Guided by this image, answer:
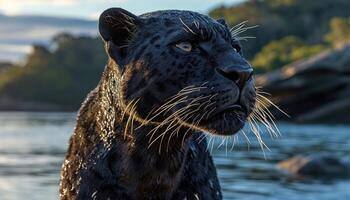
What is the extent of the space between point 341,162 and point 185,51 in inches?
569

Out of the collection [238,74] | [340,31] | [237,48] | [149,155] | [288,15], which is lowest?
[149,155]

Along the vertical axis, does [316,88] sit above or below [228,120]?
above

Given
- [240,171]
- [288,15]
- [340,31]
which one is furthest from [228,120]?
[288,15]

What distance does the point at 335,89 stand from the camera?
4822 cm

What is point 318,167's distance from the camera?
60.7ft

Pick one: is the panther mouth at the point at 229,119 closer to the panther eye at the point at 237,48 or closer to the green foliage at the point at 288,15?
the panther eye at the point at 237,48

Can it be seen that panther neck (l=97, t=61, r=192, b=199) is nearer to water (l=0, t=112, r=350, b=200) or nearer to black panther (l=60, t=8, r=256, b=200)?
black panther (l=60, t=8, r=256, b=200)

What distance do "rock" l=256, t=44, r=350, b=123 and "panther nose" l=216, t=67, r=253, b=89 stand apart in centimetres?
4155

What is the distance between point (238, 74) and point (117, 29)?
0.98 metres

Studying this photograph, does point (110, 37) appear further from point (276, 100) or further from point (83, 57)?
point (83, 57)

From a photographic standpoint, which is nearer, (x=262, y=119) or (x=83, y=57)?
(x=262, y=119)

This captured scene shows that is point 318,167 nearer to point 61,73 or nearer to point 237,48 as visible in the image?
point 237,48

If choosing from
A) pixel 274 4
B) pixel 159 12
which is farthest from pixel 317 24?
pixel 159 12

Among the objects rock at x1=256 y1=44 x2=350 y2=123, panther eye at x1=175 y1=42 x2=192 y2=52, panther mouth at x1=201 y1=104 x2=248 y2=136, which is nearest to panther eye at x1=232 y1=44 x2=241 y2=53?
panther eye at x1=175 y1=42 x2=192 y2=52
